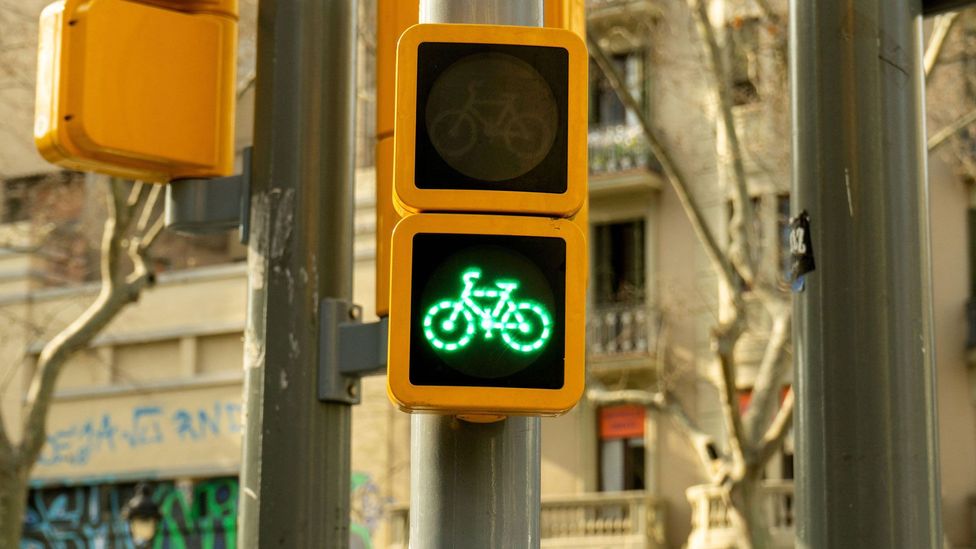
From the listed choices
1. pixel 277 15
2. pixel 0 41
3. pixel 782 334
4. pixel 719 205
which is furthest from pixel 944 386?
pixel 277 15

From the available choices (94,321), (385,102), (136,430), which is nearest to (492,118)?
(385,102)

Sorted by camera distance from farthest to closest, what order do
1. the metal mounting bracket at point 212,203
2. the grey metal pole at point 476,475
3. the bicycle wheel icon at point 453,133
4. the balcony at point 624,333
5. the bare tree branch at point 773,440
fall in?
1. the balcony at point 624,333
2. the bare tree branch at point 773,440
3. the metal mounting bracket at point 212,203
4. the grey metal pole at point 476,475
5. the bicycle wheel icon at point 453,133

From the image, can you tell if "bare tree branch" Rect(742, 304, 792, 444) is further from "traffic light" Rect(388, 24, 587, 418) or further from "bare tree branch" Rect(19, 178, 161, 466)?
"traffic light" Rect(388, 24, 587, 418)

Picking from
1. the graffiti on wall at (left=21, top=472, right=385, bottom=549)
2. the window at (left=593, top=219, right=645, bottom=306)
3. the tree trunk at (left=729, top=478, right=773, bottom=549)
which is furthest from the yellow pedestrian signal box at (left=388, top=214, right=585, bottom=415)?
the window at (left=593, top=219, right=645, bottom=306)

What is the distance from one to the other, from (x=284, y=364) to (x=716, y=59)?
14042mm

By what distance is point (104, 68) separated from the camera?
491 centimetres

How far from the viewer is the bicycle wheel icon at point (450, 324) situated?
333 cm

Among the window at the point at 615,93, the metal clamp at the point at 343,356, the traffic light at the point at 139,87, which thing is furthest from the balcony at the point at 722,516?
the metal clamp at the point at 343,356

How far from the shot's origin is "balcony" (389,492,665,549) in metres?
27.4

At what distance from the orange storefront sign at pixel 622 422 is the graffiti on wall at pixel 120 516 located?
6.46 m

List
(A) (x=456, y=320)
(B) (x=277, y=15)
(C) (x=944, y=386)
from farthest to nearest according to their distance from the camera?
1. (C) (x=944, y=386)
2. (B) (x=277, y=15)
3. (A) (x=456, y=320)

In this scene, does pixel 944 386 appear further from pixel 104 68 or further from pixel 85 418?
pixel 104 68

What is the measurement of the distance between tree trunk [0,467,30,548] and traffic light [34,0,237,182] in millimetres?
13378

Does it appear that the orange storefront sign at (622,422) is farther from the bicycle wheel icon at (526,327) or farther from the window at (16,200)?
the bicycle wheel icon at (526,327)
